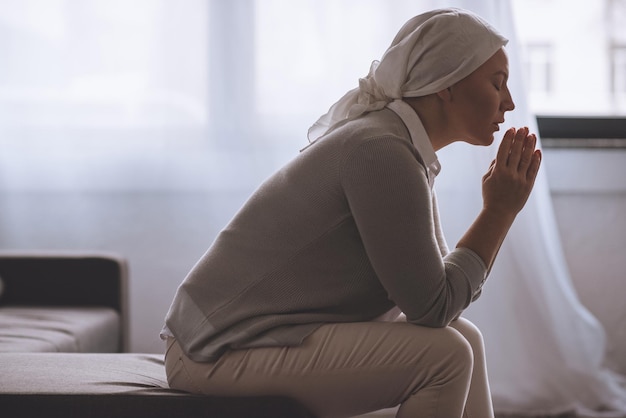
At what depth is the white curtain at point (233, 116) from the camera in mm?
2703

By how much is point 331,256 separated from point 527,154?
0.38 m

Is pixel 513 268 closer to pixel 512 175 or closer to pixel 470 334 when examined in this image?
pixel 470 334

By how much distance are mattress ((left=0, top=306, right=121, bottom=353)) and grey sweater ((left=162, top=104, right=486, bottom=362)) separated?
2.39 feet

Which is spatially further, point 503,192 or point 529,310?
point 529,310

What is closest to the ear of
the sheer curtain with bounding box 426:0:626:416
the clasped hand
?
the clasped hand

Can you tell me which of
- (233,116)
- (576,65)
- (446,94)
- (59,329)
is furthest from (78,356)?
(576,65)

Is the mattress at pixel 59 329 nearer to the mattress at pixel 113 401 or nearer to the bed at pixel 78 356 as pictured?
the bed at pixel 78 356

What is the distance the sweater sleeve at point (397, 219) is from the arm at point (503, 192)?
110 millimetres

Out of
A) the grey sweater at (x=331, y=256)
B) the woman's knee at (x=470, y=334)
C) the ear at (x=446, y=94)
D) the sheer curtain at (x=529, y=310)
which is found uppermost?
the ear at (x=446, y=94)

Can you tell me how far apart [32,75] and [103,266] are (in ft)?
2.60

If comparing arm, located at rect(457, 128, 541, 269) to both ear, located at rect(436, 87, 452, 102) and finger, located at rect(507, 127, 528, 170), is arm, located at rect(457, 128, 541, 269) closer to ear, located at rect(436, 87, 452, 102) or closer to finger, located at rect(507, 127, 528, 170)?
finger, located at rect(507, 127, 528, 170)

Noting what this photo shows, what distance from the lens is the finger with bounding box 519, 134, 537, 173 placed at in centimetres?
138

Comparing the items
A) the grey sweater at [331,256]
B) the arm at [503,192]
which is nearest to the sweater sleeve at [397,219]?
the grey sweater at [331,256]

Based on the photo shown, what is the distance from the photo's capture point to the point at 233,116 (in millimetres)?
2803
